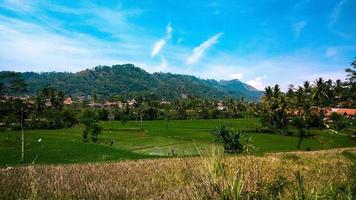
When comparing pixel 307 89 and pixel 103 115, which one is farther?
pixel 103 115

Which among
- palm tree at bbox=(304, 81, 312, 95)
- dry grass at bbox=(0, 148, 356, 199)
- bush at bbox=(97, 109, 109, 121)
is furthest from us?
bush at bbox=(97, 109, 109, 121)

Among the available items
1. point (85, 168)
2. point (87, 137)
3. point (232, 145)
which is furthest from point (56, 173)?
point (87, 137)

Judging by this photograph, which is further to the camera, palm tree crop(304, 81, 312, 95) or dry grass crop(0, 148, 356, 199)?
palm tree crop(304, 81, 312, 95)

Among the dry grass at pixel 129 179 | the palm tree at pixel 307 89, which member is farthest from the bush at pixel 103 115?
the dry grass at pixel 129 179

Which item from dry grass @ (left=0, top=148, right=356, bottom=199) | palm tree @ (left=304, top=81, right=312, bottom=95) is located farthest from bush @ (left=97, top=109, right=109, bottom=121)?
dry grass @ (left=0, top=148, right=356, bottom=199)

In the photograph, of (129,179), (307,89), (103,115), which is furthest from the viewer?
(103,115)

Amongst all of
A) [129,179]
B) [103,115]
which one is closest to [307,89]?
[129,179]

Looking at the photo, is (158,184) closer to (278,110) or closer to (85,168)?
(85,168)

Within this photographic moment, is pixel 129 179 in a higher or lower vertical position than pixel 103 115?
lower

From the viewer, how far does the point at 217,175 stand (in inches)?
122

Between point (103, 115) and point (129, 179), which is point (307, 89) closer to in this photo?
point (129, 179)

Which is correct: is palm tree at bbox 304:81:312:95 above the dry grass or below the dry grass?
above

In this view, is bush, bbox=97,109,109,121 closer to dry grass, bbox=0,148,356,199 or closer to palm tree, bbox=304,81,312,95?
palm tree, bbox=304,81,312,95

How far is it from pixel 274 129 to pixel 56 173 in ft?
231
